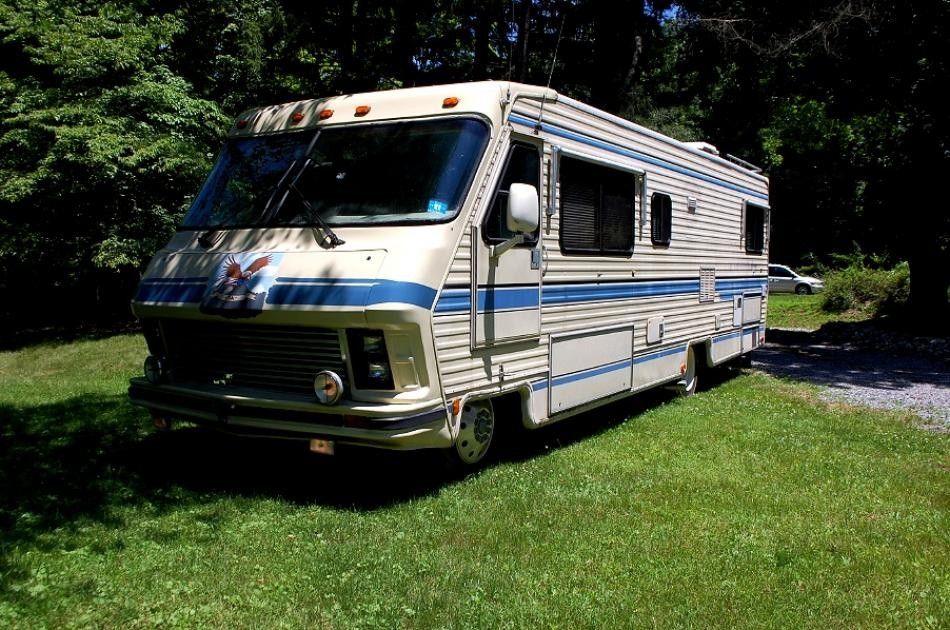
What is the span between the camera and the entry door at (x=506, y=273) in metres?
5.89

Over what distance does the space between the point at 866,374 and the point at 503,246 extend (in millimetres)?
9273

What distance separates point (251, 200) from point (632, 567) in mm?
3980

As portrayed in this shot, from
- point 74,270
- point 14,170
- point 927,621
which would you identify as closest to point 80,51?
point 14,170

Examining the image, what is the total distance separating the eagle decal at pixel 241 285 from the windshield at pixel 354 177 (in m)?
0.47

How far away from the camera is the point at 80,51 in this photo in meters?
13.7

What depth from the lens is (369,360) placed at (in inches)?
212

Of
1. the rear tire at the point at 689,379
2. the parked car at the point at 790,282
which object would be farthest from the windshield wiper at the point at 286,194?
the parked car at the point at 790,282

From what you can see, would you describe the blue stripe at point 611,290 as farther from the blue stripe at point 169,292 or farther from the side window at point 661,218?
the blue stripe at point 169,292

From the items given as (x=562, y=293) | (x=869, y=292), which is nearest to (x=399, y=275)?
(x=562, y=293)

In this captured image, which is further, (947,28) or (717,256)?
(947,28)

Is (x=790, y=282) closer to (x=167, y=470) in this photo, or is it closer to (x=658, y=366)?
(x=658, y=366)

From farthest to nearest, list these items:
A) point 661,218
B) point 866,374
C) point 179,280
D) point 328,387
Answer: point 866,374
point 661,218
point 179,280
point 328,387

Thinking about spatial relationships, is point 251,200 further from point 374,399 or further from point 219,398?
point 374,399

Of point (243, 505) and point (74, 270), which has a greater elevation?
point (74, 270)
